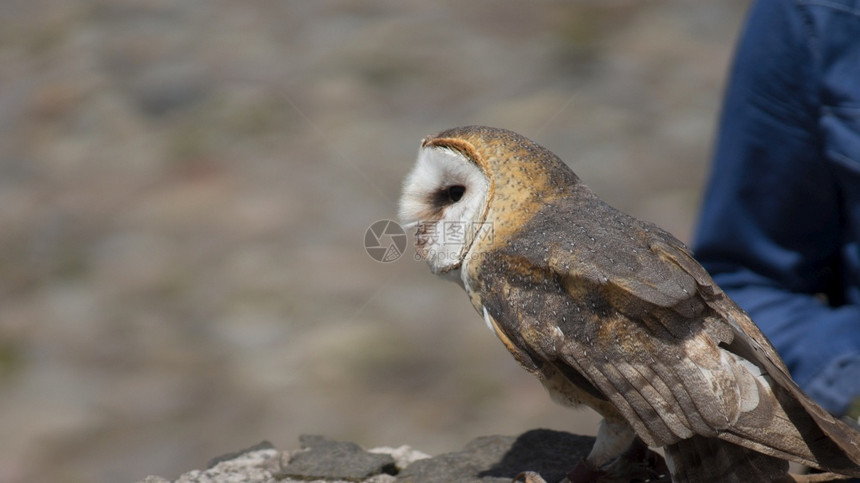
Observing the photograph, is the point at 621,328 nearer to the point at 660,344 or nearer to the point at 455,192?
the point at 660,344

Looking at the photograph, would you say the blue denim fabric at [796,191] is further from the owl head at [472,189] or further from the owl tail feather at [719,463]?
the owl head at [472,189]

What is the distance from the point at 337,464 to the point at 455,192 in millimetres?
556

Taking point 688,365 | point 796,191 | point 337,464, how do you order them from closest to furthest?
point 688,365
point 337,464
point 796,191

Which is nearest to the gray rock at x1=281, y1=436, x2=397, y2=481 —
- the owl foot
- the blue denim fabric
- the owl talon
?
the owl talon

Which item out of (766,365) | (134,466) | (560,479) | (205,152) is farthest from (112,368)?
(766,365)

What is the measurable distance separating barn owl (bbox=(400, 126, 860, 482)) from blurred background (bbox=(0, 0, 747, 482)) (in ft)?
10.3

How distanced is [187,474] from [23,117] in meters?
6.66

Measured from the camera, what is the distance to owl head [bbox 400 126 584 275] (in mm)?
1681

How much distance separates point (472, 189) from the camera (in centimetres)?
173

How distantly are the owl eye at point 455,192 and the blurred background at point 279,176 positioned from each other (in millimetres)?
3071

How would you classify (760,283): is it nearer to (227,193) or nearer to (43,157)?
(227,193)

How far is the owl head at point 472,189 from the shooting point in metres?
1.68

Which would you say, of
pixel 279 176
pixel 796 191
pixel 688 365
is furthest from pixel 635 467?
pixel 279 176

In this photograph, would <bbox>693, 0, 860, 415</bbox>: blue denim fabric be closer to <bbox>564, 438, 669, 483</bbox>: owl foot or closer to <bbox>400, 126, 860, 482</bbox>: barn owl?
<bbox>564, 438, 669, 483</bbox>: owl foot
